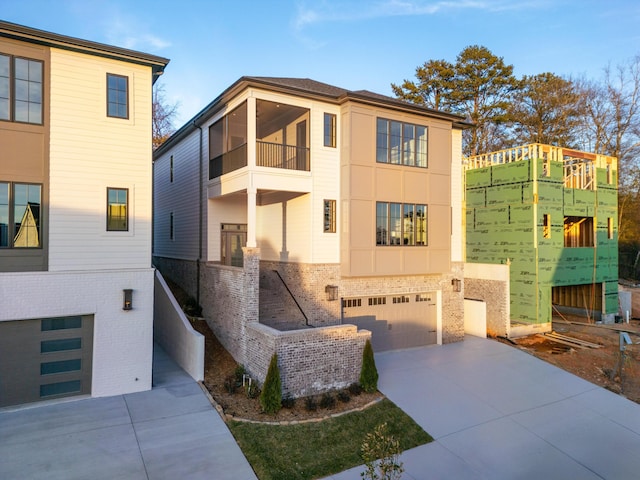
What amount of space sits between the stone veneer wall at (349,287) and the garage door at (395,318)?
33 centimetres

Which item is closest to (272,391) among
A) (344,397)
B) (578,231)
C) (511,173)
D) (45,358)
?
(344,397)

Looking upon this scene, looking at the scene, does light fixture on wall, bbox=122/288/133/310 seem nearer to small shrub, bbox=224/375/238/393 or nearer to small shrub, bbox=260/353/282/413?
small shrub, bbox=224/375/238/393

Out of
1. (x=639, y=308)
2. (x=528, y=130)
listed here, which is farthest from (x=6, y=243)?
(x=528, y=130)

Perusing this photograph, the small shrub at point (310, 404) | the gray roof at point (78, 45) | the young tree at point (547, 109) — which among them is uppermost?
the young tree at point (547, 109)

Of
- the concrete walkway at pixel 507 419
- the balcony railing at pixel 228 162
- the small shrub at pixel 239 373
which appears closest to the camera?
the concrete walkway at pixel 507 419

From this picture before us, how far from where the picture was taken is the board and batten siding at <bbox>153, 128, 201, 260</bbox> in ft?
53.2

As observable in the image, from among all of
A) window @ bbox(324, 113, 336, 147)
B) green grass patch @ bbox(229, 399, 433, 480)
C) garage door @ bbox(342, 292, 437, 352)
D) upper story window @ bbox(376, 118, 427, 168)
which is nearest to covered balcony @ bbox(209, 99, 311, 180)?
window @ bbox(324, 113, 336, 147)

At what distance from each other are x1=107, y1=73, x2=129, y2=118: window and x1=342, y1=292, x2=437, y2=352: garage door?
8496 millimetres

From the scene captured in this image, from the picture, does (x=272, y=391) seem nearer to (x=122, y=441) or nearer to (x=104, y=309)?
(x=122, y=441)

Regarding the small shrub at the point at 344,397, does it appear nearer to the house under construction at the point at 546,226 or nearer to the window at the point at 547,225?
the house under construction at the point at 546,226

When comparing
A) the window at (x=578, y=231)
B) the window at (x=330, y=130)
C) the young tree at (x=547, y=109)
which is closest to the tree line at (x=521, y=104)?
the young tree at (x=547, y=109)

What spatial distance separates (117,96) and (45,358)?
6.54 meters

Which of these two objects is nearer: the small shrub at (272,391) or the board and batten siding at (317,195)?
the small shrub at (272,391)

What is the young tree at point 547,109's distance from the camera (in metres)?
32.5
